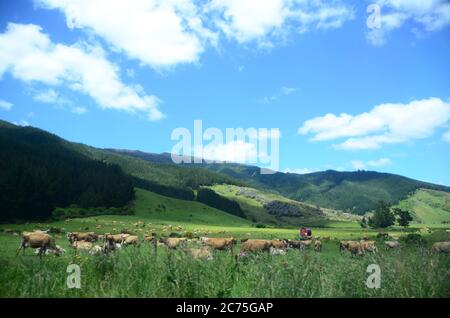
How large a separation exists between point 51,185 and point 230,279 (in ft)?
414

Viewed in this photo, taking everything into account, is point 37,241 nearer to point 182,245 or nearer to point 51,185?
point 182,245

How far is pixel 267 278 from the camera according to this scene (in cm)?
1180

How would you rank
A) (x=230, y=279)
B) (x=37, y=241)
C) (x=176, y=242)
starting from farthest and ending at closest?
(x=176, y=242) → (x=37, y=241) → (x=230, y=279)

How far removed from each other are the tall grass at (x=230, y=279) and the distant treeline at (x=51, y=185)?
345 ft

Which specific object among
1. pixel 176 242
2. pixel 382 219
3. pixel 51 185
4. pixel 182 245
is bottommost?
pixel 382 219

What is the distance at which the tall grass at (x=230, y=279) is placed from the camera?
1097 centimetres

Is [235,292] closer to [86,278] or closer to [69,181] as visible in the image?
[86,278]

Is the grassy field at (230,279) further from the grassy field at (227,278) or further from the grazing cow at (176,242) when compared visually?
the grazing cow at (176,242)

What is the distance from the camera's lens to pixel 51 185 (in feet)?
419

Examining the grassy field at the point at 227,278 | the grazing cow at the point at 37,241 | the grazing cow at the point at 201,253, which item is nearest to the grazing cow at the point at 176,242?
the grazing cow at the point at 201,253

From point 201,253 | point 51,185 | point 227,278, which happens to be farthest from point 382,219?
point 227,278

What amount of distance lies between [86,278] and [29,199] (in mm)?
114763

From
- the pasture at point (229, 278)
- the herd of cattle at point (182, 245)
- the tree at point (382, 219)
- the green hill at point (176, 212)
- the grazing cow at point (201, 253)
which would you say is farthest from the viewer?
the tree at point (382, 219)
